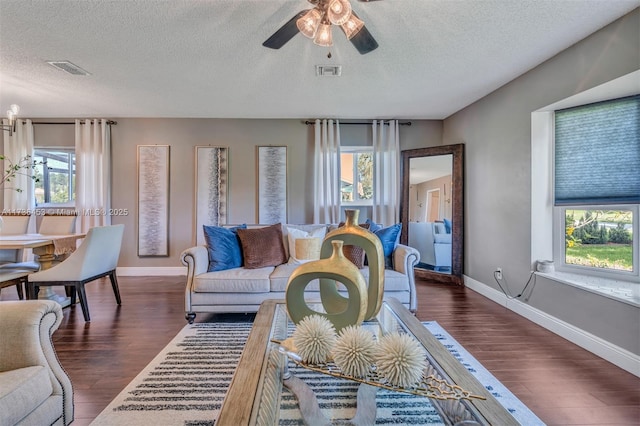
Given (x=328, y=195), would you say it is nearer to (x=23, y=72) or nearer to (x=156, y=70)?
(x=156, y=70)

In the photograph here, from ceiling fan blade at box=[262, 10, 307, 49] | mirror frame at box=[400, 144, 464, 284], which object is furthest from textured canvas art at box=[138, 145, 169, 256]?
mirror frame at box=[400, 144, 464, 284]

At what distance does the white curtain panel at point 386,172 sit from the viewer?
4703 millimetres

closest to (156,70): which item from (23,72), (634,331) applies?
(23,72)

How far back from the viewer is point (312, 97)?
3766 mm

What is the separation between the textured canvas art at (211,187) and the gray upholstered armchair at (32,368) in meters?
3.43

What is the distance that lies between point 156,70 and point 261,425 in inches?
128

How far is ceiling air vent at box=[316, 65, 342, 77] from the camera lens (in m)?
2.92

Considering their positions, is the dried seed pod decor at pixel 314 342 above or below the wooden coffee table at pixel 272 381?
above

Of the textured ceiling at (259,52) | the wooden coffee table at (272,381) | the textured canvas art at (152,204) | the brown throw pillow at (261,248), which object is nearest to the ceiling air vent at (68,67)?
the textured ceiling at (259,52)

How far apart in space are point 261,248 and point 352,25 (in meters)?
2.11

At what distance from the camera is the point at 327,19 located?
5.81 ft

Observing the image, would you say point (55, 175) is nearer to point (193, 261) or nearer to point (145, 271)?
point (145, 271)

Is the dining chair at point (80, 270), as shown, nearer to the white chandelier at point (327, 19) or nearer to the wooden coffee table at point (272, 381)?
the wooden coffee table at point (272, 381)

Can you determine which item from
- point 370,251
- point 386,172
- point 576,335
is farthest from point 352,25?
point 386,172
